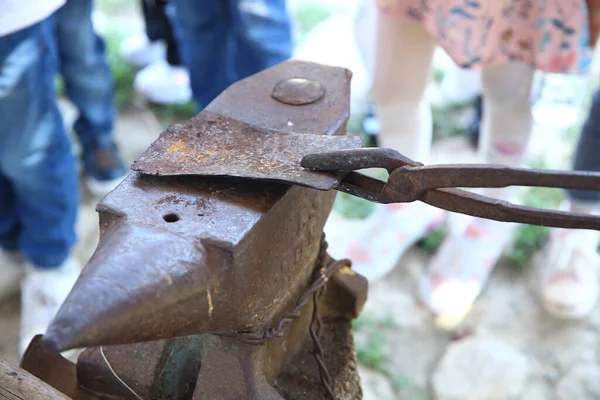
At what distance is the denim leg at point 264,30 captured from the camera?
1.76 metres

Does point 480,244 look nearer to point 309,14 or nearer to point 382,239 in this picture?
point 382,239

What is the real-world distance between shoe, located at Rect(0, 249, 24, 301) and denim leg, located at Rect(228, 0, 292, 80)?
3.21ft

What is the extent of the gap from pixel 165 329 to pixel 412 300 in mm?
1461

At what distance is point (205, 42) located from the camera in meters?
2.09

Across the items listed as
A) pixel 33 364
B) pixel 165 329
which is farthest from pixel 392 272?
pixel 165 329

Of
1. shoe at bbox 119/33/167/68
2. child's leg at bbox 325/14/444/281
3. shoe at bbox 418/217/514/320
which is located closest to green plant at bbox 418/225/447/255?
child's leg at bbox 325/14/444/281

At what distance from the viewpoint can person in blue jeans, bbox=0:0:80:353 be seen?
1519mm

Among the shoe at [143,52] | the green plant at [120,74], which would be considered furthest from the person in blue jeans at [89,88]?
the shoe at [143,52]

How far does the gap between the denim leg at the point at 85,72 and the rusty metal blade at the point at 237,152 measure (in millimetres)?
1329

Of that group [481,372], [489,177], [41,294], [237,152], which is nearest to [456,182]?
[489,177]

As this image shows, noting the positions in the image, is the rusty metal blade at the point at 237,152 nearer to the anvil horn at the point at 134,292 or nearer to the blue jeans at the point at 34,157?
the anvil horn at the point at 134,292

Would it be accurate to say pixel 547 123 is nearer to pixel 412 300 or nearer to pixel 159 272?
pixel 412 300

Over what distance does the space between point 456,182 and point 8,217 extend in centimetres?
165

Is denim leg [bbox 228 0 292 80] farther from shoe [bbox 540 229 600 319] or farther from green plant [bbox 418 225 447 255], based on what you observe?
shoe [bbox 540 229 600 319]
